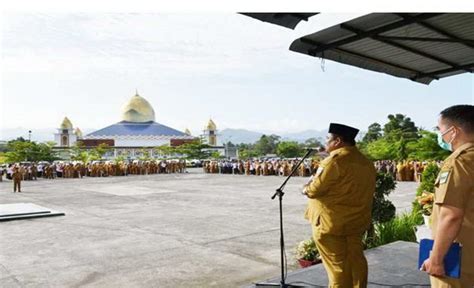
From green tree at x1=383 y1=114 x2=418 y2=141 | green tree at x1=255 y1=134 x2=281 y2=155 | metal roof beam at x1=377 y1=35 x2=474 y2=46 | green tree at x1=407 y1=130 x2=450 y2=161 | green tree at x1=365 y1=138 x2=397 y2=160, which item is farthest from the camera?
green tree at x1=255 y1=134 x2=281 y2=155

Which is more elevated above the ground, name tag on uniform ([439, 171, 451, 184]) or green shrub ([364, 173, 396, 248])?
name tag on uniform ([439, 171, 451, 184])

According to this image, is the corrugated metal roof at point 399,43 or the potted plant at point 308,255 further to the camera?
the potted plant at point 308,255

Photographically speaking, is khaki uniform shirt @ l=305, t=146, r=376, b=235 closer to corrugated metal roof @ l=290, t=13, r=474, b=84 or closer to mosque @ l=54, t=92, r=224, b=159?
corrugated metal roof @ l=290, t=13, r=474, b=84

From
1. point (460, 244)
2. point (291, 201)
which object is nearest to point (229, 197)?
point (291, 201)

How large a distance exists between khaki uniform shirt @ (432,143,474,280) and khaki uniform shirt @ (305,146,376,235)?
0.94 metres

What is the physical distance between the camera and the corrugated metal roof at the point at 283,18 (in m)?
3.29

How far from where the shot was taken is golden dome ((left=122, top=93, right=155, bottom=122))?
8706cm

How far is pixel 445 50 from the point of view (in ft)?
16.0

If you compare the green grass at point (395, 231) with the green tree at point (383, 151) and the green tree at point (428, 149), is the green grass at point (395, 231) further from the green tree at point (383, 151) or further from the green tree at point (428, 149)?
the green tree at point (383, 151)

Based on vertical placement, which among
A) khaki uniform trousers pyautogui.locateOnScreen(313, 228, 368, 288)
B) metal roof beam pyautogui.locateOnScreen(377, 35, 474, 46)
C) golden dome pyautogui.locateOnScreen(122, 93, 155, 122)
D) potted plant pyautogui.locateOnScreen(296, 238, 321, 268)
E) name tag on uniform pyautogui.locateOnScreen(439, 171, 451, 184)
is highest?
golden dome pyautogui.locateOnScreen(122, 93, 155, 122)

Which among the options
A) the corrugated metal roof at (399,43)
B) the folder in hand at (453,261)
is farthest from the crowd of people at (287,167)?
the folder in hand at (453,261)

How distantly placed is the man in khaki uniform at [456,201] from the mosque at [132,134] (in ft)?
255

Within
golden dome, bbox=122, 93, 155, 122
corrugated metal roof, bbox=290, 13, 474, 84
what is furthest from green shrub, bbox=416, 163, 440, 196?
golden dome, bbox=122, 93, 155, 122

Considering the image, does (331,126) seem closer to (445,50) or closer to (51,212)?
(445,50)
